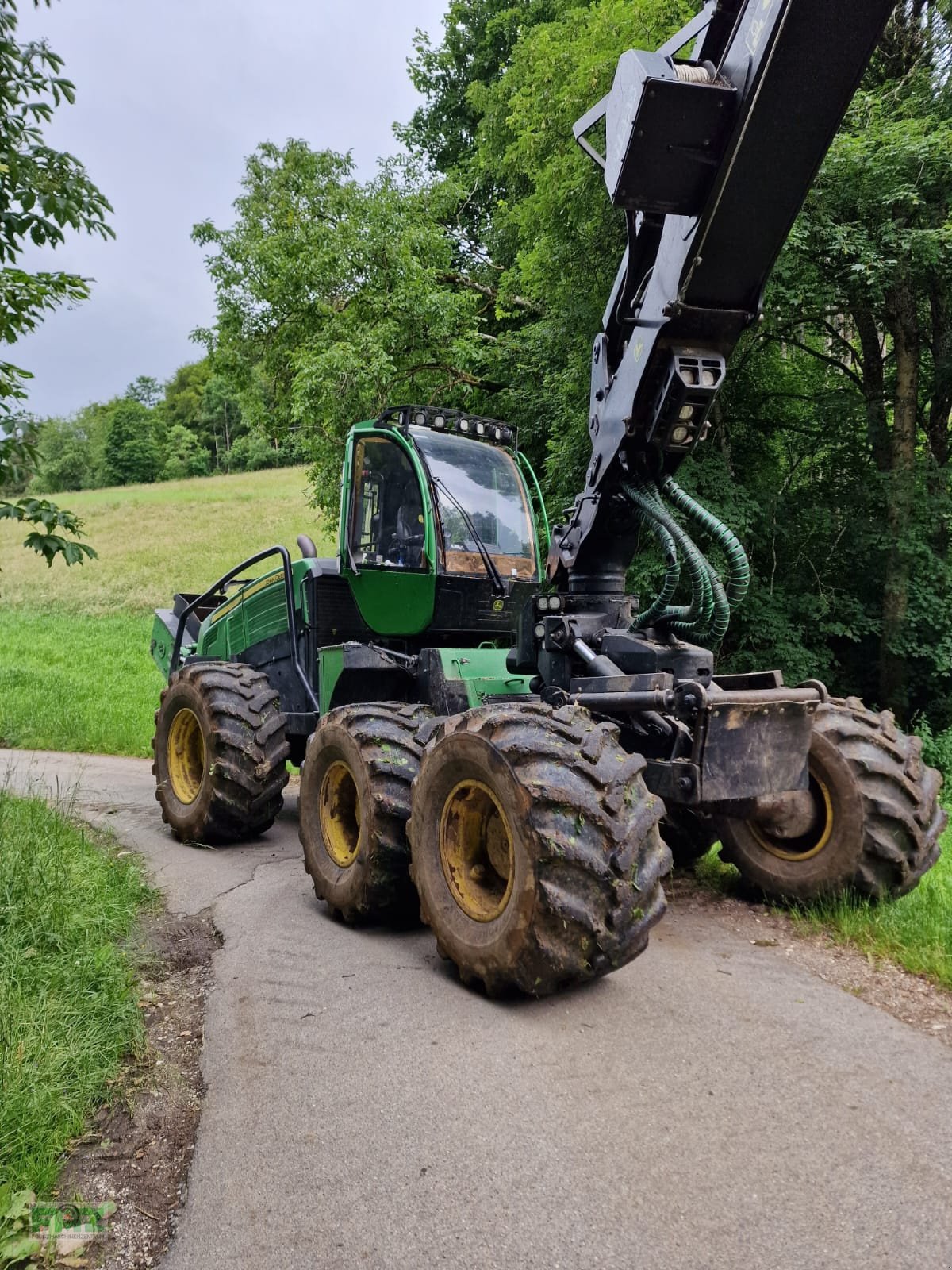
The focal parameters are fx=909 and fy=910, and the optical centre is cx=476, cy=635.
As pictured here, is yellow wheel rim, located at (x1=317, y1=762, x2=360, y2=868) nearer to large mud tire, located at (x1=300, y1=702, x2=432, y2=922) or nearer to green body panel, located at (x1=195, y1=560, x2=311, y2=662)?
large mud tire, located at (x1=300, y1=702, x2=432, y2=922)

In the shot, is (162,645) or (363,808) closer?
(363,808)

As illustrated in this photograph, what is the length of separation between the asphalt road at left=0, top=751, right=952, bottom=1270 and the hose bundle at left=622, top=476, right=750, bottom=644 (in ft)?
5.06

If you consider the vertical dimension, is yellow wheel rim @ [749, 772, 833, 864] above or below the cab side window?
below

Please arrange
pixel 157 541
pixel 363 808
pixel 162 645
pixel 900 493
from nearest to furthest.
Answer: pixel 363 808 → pixel 162 645 → pixel 900 493 → pixel 157 541

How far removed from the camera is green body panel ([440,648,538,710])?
5.28 metres

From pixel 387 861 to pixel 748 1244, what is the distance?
246cm

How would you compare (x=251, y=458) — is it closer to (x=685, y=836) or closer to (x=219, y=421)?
(x=219, y=421)

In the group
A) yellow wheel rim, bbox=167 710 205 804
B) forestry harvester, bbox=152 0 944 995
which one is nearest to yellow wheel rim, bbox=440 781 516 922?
forestry harvester, bbox=152 0 944 995

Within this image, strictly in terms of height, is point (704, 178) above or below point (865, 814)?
above

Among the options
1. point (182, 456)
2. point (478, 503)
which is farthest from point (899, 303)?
point (182, 456)

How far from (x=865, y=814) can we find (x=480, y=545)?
2.81 meters

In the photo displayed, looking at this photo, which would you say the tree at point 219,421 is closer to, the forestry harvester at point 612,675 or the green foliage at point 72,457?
the green foliage at point 72,457

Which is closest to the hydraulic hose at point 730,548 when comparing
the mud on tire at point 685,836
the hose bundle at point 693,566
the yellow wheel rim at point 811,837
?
the hose bundle at point 693,566

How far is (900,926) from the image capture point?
13.8 feet
